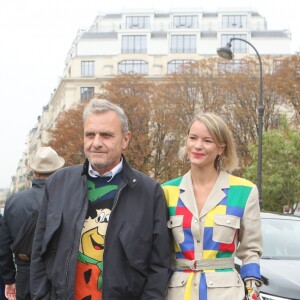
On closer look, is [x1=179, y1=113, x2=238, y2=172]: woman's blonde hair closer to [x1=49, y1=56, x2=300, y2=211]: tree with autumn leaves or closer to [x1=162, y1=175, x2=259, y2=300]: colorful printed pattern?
[x1=162, y1=175, x2=259, y2=300]: colorful printed pattern

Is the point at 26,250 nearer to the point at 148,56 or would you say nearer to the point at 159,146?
the point at 159,146

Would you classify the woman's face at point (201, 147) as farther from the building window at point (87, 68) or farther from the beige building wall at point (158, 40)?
the building window at point (87, 68)

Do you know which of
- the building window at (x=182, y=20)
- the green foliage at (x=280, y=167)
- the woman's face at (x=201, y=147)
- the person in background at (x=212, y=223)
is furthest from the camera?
the building window at (x=182, y=20)

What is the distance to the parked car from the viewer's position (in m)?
5.40

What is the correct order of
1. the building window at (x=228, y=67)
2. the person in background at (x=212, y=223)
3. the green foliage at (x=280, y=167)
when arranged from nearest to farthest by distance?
the person in background at (x=212, y=223) < the green foliage at (x=280, y=167) < the building window at (x=228, y=67)

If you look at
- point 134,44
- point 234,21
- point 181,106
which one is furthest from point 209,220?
point 234,21

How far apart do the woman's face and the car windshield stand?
9.62ft

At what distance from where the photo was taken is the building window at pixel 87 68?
77438mm

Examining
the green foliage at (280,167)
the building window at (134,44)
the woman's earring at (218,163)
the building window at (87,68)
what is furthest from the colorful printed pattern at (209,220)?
the building window at (134,44)

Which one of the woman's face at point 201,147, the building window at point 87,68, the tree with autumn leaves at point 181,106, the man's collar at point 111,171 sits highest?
the building window at point 87,68

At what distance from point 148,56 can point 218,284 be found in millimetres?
73912

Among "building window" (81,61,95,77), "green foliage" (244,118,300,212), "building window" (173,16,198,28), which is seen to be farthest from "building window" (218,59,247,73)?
"building window" (173,16,198,28)

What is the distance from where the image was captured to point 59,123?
46.9m

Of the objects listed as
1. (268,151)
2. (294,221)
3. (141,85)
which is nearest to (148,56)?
(141,85)
